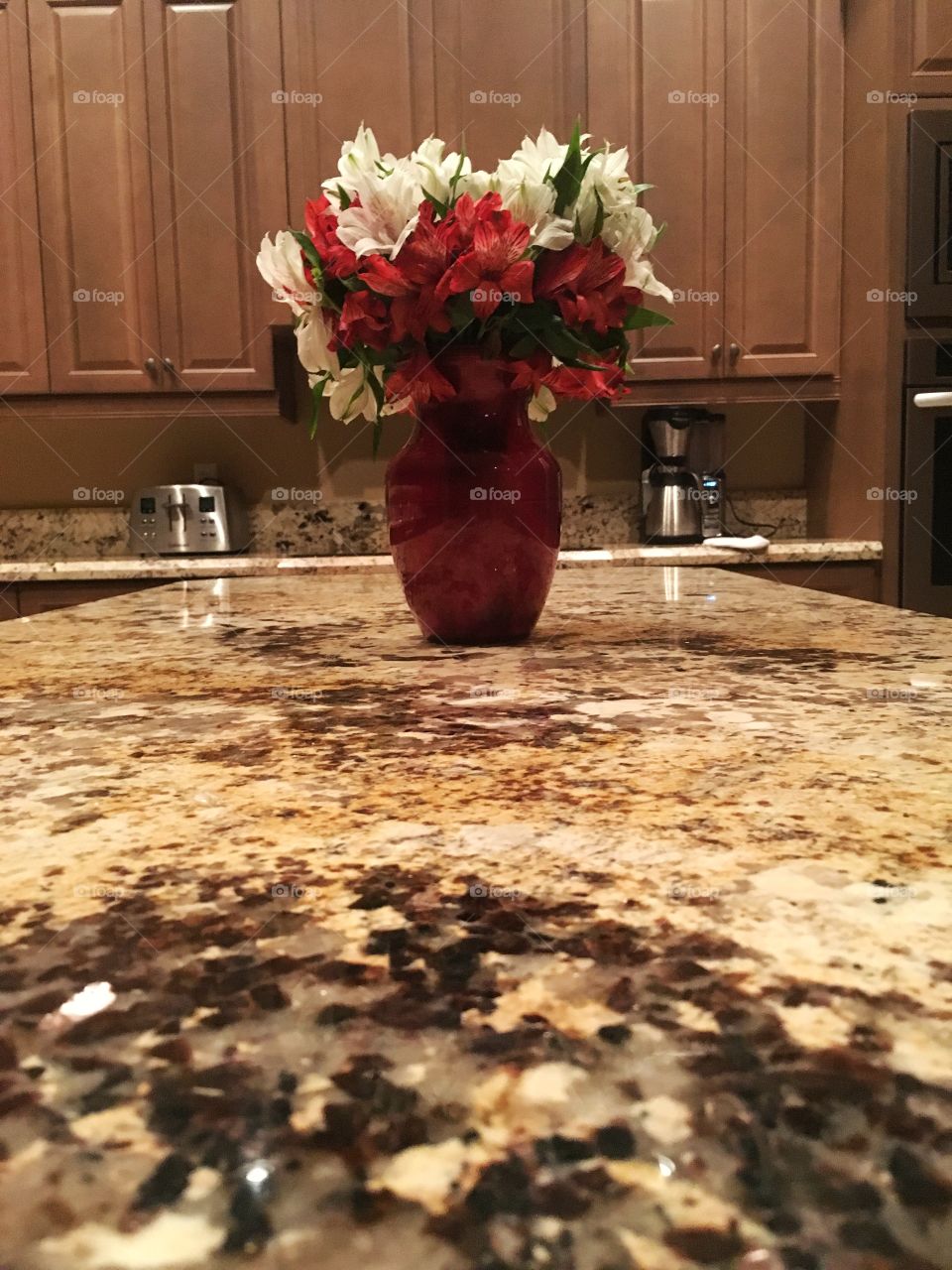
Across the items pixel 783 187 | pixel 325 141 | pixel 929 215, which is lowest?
pixel 929 215

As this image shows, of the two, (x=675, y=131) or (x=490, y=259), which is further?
(x=675, y=131)

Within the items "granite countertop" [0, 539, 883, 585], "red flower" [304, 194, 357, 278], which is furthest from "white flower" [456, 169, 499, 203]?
"granite countertop" [0, 539, 883, 585]

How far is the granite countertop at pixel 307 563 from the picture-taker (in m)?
2.56

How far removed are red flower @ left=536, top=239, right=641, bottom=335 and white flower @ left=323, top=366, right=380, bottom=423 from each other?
176 mm

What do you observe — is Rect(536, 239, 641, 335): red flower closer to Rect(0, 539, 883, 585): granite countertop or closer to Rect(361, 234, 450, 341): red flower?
Rect(361, 234, 450, 341): red flower

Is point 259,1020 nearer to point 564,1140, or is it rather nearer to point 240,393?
point 564,1140

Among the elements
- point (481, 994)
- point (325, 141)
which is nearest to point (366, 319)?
point (481, 994)

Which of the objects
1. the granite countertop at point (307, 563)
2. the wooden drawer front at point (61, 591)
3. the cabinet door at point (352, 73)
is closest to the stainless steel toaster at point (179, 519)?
the granite countertop at point (307, 563)

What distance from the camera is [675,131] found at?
8.78ft

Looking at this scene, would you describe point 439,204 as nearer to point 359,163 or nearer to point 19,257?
point 359,163

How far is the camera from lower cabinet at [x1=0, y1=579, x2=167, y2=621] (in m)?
2.57

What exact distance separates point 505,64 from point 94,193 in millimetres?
1161

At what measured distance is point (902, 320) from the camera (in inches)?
100

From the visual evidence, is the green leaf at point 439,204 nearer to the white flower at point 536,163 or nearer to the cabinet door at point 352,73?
the white flower at point 536,163
